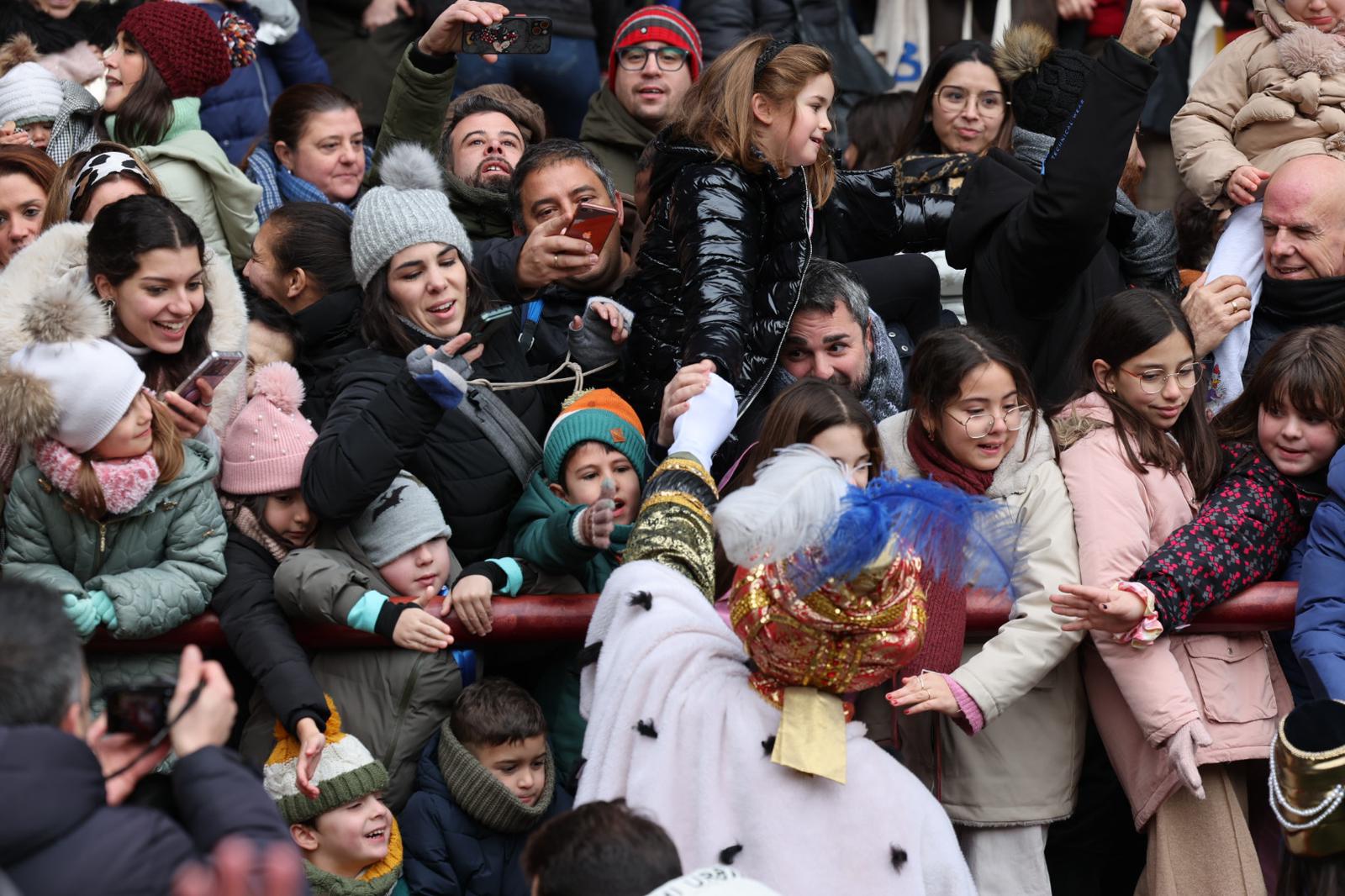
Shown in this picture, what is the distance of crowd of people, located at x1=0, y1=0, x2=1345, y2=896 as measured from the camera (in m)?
3.46

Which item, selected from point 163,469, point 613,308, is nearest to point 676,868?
point 163,469

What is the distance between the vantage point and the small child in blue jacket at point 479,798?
175 inches

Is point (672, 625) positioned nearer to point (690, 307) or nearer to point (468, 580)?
point (468, 580)

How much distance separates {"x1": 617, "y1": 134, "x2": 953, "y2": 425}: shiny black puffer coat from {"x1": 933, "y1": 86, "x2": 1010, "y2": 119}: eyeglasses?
1785 mm

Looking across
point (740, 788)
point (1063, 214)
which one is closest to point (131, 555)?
point (740, 788)

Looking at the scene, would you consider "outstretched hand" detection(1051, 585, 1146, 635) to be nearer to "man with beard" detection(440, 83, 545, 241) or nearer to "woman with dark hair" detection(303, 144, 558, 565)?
"woman with dark hair" detection(303, 144, 558, 565)

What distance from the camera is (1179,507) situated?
15.5 feet

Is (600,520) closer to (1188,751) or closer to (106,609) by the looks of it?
(106,609)

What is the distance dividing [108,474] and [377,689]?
89cm

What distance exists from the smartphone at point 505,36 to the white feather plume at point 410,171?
491mm

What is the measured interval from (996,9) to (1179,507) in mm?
4781

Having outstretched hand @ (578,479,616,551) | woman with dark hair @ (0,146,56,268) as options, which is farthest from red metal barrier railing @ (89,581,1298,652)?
woman with dark hair @ (0,146,56,268)

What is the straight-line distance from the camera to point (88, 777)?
279 centimetres

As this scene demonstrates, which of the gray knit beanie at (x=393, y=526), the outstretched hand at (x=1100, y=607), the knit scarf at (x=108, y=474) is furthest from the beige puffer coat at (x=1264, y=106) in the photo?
the knit scarf at (x=108, y=474)
